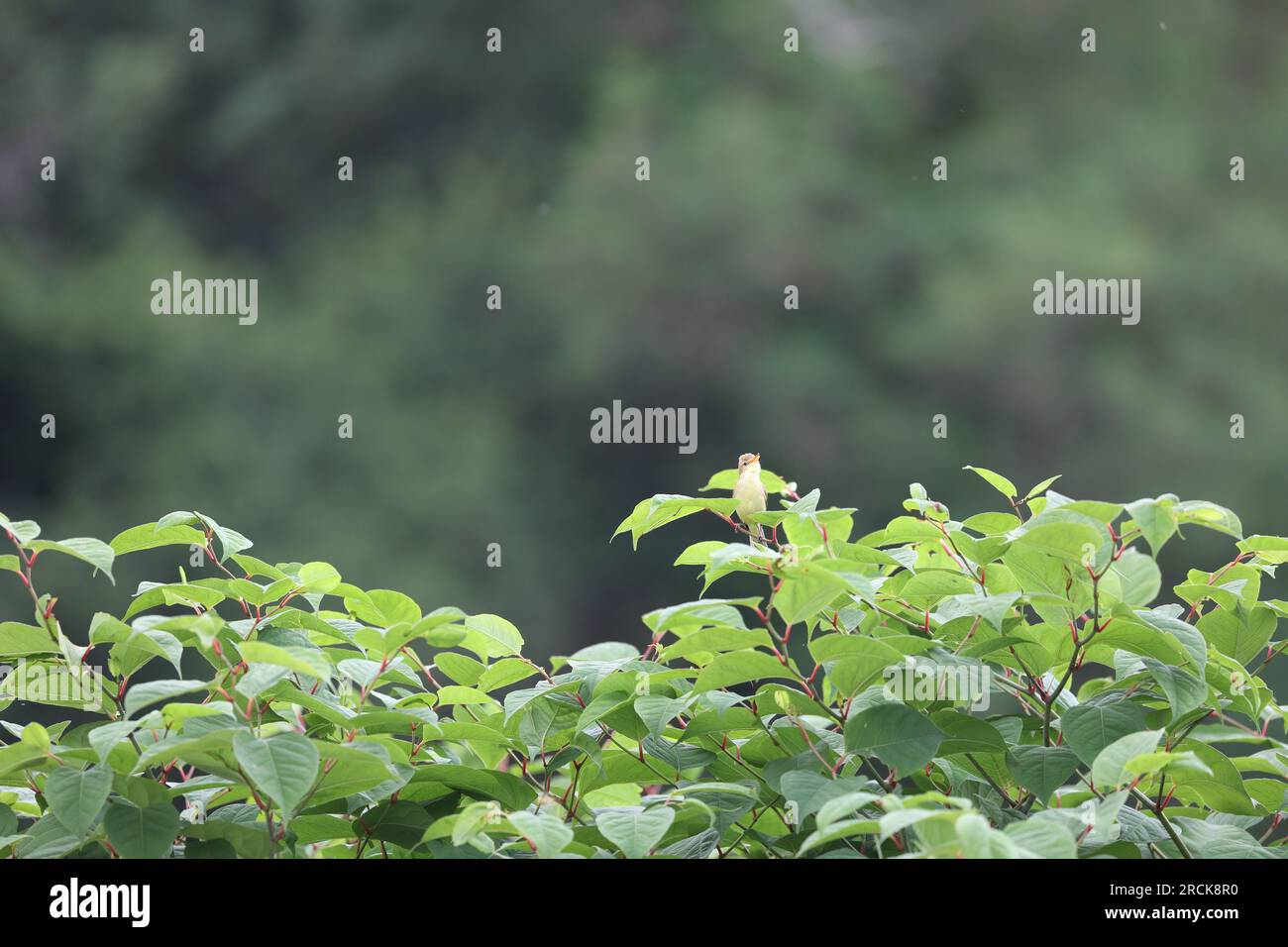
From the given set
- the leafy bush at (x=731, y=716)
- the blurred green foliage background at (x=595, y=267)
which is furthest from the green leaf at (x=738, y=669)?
the blurred green foliage background at (x=595, y=267)

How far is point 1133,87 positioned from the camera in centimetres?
714

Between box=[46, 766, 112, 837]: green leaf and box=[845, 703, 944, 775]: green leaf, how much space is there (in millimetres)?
388

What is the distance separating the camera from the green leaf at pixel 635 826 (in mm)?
610

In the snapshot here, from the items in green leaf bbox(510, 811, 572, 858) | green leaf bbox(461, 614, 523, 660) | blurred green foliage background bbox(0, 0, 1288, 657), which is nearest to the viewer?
green leaf bbox(510, 811, 572, 858)

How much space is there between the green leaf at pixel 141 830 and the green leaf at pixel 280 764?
8 cm

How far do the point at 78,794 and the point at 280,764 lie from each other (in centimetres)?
12

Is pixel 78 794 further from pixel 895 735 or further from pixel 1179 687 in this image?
pixel 1179 687

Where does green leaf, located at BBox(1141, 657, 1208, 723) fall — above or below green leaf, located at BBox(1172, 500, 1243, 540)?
below

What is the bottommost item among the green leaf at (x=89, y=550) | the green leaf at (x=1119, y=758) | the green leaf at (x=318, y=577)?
the green leaf at (x=1119, y=758)

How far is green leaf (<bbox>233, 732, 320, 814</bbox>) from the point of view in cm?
59

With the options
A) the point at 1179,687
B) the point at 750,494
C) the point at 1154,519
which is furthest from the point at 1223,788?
the point at 750,494

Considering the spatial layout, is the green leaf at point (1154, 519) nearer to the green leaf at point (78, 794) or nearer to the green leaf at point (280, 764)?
the green leaf at point (280, 764)

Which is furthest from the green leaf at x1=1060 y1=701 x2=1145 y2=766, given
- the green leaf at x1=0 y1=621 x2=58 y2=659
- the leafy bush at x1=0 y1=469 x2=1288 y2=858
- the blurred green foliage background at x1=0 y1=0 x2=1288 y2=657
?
the blurred green foliage background at x1=0 y1=0 x2=1288 y2=657

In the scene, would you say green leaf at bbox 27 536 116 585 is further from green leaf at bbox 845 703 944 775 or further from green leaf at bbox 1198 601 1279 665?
green leaf at bbox 1198 601 1279 665
